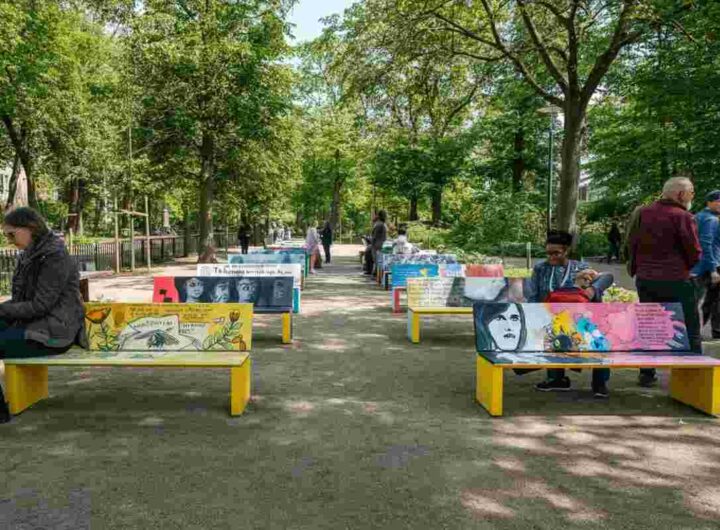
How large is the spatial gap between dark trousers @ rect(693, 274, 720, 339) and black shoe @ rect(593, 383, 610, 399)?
342 centimetres

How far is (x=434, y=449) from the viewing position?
478 cm

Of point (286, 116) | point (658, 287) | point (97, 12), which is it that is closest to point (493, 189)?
point (286, 116)

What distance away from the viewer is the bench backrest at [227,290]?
922cm

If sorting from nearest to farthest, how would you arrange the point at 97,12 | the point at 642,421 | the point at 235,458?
the point at 235,458 < the point at 642,421 < the point at 97,12

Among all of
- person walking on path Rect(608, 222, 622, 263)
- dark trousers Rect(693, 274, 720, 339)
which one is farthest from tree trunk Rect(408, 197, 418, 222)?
dark trousers Rect(693, 274, 720, 339)

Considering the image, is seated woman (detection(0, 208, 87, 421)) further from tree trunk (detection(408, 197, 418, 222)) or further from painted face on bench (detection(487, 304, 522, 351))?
tree trunk (detection(408, 197, 418, 222))

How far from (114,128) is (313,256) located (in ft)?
29.3

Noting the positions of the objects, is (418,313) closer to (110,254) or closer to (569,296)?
(569,296)

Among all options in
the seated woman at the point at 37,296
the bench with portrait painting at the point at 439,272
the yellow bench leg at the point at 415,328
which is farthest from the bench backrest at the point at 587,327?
the bench with portrait painting at the point at 439,272

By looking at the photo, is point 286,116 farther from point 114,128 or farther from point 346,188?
point 346,188

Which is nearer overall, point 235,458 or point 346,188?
point 235,458

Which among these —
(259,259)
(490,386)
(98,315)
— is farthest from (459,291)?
(259,259)

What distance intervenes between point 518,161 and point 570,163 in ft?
63.7

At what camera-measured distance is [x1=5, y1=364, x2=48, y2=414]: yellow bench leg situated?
555 cm
